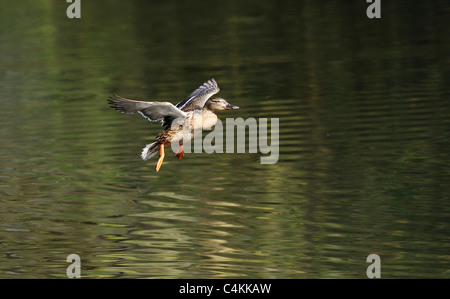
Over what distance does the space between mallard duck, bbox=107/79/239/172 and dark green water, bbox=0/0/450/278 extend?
Answer: 3.49 feet

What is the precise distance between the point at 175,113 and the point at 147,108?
44 cm

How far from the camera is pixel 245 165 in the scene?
14867mm

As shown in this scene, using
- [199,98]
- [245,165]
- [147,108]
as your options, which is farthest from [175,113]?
[245,165]

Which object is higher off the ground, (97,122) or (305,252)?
(97,122)

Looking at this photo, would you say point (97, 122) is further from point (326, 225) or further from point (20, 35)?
point (20, 35)

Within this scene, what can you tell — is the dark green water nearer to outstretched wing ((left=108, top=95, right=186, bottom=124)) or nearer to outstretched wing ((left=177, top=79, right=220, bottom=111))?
outstretched wing ((left=177, top=79, right=220, bottom=111))

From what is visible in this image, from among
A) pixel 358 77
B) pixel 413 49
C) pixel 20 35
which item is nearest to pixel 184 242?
pixel 358 77

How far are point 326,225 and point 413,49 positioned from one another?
48.7 ft

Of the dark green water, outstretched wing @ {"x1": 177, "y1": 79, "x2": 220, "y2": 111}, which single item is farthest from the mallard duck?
the dark green water

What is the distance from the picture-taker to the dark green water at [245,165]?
10750mm

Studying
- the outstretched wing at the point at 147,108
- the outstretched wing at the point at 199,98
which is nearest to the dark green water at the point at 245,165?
the outstretched wing at the point at 199,98

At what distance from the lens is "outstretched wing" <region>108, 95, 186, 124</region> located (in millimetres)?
10422

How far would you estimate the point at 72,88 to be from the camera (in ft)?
77.2

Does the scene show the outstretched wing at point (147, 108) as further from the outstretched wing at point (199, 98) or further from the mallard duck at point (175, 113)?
the outstretched wing at point (199, 98)
